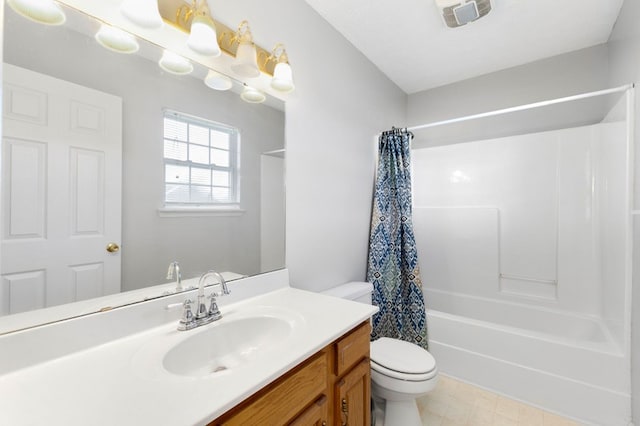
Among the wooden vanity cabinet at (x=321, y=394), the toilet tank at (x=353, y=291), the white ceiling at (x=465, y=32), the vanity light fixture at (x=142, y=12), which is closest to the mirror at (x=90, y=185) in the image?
the vanity light fixture at (x=142, y=12)

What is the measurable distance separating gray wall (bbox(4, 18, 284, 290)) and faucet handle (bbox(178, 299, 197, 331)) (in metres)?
0.16

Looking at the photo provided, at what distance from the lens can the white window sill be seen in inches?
43.9

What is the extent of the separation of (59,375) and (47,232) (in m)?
0.40

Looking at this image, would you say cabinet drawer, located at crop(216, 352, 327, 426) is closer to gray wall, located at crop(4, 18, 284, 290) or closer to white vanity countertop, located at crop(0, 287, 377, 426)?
white vanity countertop, located at crop(0, 287, 377, 426)

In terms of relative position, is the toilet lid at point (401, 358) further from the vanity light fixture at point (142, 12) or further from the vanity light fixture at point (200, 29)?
the vanity light fixture at point (142, 12)

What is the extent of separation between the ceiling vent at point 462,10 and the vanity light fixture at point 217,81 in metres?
1.27

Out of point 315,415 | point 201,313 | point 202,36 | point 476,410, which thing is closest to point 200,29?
point 202,36

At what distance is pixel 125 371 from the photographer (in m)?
0.74

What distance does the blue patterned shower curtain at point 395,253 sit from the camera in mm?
2160

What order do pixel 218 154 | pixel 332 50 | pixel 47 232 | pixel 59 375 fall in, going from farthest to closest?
pixel 332 50 < pixel 218 154 < pixel 47 232 < pixel 59 375

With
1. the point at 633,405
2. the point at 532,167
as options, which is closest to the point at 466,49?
the point at 532,167

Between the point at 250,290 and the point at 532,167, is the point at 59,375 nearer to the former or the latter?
the point at 250,290

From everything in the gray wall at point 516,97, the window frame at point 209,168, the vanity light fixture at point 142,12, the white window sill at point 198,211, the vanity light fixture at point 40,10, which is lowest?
the white window sill at point 198,211

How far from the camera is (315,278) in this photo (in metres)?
1.76
